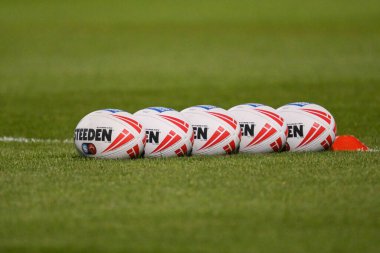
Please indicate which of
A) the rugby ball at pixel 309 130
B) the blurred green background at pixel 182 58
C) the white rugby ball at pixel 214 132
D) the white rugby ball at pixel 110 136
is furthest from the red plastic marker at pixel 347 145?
the white rugby ball at pixel 110 136

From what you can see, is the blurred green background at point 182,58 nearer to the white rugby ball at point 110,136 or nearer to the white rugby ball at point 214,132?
the white rugby ball at point 214,132

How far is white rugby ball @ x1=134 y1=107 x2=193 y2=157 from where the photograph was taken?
1233cm

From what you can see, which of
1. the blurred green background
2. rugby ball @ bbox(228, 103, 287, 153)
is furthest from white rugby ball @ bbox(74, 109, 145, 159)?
the blurred green background

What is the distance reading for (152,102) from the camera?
23328 millimetres

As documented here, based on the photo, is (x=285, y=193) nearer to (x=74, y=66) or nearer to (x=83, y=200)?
(x=83, y=200)

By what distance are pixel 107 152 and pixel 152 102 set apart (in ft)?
Answer: 36.7

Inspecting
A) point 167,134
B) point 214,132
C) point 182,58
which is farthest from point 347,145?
point 182,58

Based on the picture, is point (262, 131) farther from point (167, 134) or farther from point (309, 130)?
point (167, 134)

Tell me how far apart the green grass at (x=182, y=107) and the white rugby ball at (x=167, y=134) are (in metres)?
0.30

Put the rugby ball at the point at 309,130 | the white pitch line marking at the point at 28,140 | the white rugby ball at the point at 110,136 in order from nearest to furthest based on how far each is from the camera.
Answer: the white rugby ball at the point at 110,136, the rugby ball at the point at 309,130, the white pitch line marking at the point at 28,140

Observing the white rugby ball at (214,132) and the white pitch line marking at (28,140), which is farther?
the white pitch line marking at (28,140)

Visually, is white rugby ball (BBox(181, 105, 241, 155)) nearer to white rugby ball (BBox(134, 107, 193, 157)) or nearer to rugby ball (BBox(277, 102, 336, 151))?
white rugby ball (BBox(134, 107, 193, 157))

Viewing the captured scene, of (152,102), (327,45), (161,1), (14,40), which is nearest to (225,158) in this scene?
(152,102)

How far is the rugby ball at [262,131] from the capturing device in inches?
509
